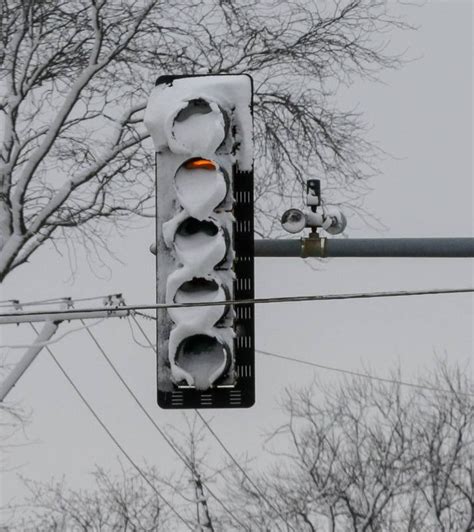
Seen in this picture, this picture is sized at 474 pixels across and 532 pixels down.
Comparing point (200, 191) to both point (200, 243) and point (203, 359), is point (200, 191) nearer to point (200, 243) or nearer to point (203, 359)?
point (200, 243)

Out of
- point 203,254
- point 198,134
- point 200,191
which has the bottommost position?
point 203,254

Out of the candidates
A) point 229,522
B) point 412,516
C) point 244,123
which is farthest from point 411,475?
point 244,123

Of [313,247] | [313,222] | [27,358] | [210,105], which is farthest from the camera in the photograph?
[27,358]

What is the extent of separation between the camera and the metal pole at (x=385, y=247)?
9.20 metres

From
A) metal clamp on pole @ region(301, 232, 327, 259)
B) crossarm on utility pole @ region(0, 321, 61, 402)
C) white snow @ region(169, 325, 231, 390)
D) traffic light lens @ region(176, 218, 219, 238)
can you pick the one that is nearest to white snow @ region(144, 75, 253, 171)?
traffic light lens @ region(176, 218, 219, 238)

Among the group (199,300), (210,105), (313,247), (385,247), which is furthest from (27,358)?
(199,300)

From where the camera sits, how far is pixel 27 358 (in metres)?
13.9

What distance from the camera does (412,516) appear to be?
32.7 m

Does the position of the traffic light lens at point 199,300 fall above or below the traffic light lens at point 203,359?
above

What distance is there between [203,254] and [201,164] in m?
0.32

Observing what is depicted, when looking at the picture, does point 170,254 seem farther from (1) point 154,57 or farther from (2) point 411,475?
(2) point 411,475

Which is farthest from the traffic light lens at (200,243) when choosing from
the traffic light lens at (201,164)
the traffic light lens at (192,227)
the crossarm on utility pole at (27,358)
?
the crossarm on utility pole at (27,358)

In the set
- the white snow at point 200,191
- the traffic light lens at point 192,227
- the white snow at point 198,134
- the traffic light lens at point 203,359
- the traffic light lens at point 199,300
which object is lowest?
the traffic light lens at point 203,359

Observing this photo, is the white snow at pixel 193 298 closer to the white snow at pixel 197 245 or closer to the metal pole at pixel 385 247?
the white snow at pixel 197 245
